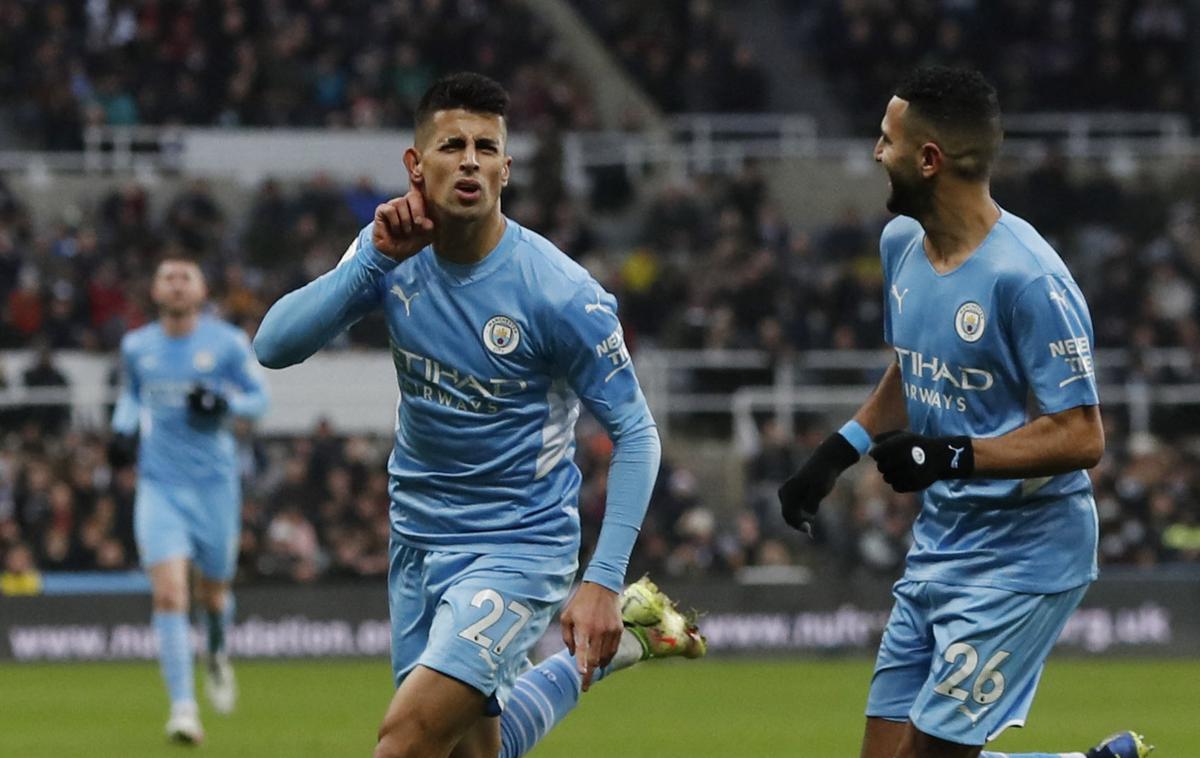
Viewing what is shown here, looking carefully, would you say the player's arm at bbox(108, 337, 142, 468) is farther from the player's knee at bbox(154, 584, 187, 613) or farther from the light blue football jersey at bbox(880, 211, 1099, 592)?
the light blue football jersey at bbox(880, 211, 1099, 592)

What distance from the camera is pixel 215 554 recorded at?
14.0m

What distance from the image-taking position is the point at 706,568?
2130 cm

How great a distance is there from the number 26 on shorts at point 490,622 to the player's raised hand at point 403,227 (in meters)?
1.09

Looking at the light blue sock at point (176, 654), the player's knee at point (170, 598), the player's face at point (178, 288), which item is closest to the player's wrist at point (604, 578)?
the light blue sock at point (176, 654)

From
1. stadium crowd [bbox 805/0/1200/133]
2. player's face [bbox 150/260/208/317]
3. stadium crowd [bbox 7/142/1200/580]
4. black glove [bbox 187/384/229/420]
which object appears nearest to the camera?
black glove [bbox 187/384/229/420]

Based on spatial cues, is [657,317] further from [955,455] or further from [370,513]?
[955,455]

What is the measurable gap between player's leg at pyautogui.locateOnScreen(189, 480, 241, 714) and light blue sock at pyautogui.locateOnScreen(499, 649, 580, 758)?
6.25 metres

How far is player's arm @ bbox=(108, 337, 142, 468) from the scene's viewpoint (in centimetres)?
1332

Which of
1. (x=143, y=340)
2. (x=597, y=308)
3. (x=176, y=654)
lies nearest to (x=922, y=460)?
(x=597, y=308)

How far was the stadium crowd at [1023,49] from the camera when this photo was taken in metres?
29.6

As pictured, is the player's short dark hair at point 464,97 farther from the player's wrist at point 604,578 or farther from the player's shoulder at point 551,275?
the player's wrist at point 604,578

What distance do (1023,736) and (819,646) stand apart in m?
7.17

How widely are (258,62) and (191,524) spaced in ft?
49.3

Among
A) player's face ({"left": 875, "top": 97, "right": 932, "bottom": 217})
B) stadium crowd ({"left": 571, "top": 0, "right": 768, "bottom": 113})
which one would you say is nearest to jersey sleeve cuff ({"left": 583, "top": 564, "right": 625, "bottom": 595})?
player's face ({"left": 875, "top": 97, "right": 932, "bottom": 217})
